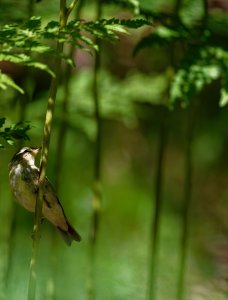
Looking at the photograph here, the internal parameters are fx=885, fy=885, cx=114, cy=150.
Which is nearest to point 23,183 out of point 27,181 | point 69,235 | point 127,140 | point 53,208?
point 27,181

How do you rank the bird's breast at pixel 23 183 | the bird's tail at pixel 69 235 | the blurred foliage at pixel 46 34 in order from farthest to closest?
the bird's tail at pixel 69 235 < the bird's breast at pixel 23 183 < the blurred foliage at pixel 46 34

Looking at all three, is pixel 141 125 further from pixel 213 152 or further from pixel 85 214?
pixel 85 214

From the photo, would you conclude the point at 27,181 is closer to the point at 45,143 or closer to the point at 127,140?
the point at 45,143

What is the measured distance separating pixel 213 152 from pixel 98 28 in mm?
3496

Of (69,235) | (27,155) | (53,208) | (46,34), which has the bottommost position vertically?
(69,235)

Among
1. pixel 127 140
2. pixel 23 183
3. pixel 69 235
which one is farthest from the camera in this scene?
pixel 127 140

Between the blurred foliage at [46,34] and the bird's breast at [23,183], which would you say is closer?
the blurred foliage at [46,34]

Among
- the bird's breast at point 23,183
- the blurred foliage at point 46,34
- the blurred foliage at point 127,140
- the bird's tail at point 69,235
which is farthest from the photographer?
the blurred foliage at point 127,140

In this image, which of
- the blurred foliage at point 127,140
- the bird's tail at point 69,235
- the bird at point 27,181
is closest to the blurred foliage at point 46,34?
the blurred foliage at point 127,140

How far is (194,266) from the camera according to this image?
3582 mm

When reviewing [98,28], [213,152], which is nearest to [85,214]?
[213,152]

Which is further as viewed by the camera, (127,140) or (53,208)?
(127,140)

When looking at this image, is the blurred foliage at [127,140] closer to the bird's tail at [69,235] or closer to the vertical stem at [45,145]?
the vertical stem at [45,145]

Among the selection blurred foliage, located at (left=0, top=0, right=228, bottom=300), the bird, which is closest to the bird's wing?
the bird
